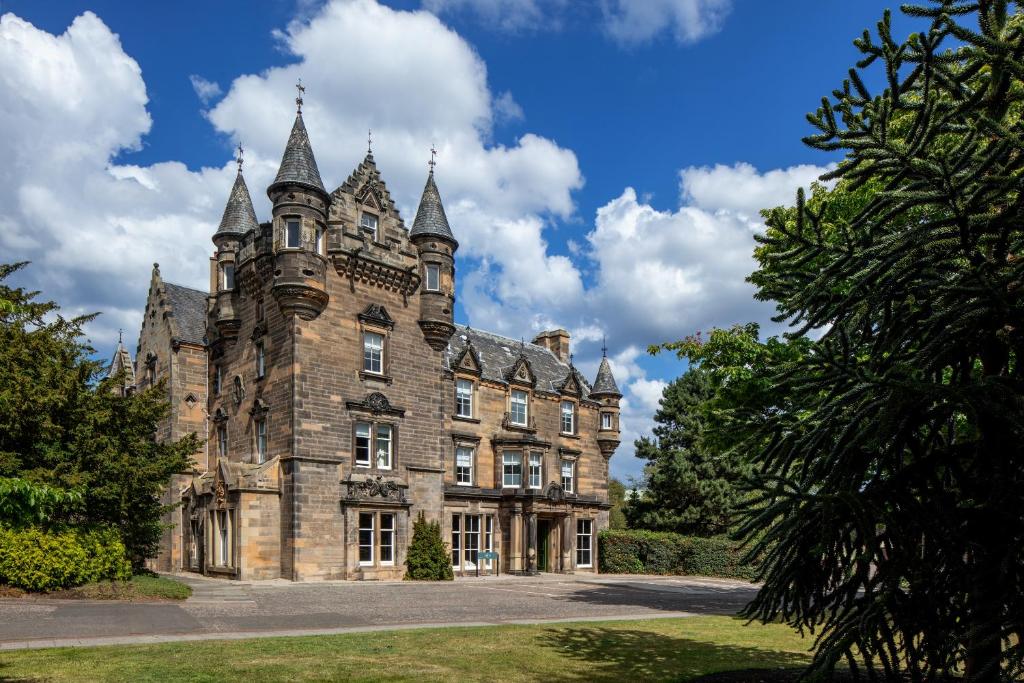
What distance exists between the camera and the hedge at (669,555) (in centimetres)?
4094

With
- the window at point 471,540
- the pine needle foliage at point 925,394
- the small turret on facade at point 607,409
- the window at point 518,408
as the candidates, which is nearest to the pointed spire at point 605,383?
the small turret on facade at point 607,409

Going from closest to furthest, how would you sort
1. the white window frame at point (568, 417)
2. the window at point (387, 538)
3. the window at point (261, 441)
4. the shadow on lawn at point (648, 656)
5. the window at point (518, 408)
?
the shadow on lawn at point (648, 656) → the window at point (261, 441) → the window at point (387, 538) → the window at point (518, 408) → the white window frame at point (568, 417)

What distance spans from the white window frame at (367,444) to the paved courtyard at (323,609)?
526 cm

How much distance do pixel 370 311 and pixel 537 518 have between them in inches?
567

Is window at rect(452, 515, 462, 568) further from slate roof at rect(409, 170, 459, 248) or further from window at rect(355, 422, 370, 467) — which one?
slate roof at rect(409, 170, 459, 248)

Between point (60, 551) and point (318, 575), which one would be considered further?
point (318, 575)

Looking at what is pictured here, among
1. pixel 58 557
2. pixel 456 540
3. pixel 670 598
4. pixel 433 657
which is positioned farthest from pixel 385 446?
pixel 433 657

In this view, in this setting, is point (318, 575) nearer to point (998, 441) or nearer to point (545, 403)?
point (545, 403)

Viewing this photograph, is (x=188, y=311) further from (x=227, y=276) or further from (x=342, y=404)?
(x=342, y=404)

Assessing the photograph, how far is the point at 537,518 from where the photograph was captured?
39.1 m

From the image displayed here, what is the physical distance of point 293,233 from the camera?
30.2m

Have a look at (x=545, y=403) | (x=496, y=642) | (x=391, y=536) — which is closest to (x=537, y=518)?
(x=545, y=403)

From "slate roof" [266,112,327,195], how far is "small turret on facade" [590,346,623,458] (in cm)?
2115

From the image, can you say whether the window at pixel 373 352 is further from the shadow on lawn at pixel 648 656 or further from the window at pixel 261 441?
the shadow on lawn at pixel 648 656
